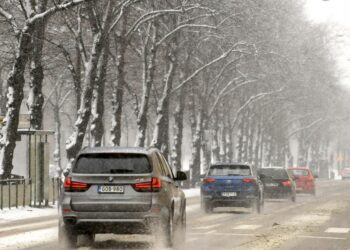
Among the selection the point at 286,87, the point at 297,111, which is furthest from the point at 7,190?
the point at 297,111

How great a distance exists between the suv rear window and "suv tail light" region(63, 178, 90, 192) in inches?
7.3

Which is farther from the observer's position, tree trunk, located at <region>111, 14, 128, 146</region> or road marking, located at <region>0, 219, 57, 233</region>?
tree trunk, located at <region>111, 14, 128, 146</region>

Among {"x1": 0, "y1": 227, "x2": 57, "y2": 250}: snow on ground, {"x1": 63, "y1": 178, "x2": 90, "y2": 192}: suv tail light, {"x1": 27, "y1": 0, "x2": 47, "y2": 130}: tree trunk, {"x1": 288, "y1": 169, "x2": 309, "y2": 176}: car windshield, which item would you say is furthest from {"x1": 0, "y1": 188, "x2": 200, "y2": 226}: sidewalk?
{"x1": 288, "y1": 169, "x2": 309, "y2": 176}: car windshield

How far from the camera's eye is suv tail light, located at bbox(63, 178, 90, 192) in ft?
48.1

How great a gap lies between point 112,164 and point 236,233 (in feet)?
16.8

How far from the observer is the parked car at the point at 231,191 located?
92.1 feet

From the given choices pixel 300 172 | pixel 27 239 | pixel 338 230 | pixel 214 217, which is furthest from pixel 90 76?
pixel 300 172

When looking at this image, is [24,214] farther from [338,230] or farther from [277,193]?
[277,193]

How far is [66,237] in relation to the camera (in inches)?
577

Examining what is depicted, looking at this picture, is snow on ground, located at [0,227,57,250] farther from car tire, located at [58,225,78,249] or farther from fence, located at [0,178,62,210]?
fence, located at [0,178,62,210]

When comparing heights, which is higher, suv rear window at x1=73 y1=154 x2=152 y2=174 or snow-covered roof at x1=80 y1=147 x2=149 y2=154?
snow-covered roof at x1=80 y1=147 x2=149 y2=154

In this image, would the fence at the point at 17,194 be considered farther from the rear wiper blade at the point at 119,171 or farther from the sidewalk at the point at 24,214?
the rear wiper blade at the point at 119,171

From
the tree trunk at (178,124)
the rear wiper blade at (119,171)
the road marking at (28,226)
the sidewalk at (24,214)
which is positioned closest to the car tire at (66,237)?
the rear wiper blade at (119,171)

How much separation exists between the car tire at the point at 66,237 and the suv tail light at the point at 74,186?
569 mm
